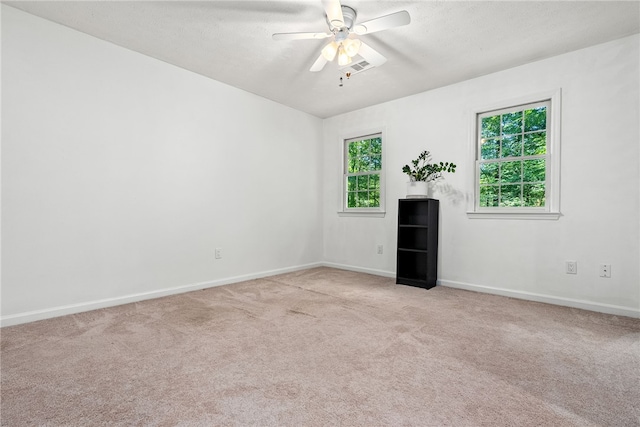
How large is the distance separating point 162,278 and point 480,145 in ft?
12.9

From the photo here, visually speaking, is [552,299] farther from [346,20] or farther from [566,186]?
[346,20]

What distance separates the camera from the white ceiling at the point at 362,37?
2371mm

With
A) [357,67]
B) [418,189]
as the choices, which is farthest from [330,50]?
[418,189]

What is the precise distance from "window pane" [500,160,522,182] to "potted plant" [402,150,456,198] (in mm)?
513

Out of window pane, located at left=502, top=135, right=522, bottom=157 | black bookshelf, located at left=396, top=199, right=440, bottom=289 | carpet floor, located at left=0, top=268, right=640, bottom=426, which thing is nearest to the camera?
carpet floor, located at left=0, top=268, right=640, bottom=426

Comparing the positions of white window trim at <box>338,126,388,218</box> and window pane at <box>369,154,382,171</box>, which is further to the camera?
window pane at <box>369,154,382,171</box>

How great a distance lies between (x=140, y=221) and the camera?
311 centimetres

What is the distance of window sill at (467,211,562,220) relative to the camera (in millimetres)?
3105

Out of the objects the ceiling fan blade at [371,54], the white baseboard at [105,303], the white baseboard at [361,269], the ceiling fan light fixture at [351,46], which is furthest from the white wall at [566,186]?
the white baseboard at [105,303]

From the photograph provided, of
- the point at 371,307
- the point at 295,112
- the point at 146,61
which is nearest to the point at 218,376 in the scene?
the point at 371,307

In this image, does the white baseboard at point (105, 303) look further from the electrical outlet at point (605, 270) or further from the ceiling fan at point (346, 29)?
the electrical outlet at point (605, 270)

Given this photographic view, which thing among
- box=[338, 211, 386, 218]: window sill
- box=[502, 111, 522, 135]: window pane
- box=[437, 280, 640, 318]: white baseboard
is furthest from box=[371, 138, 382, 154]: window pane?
box=[437, 280, 640, 318]: white baseboard

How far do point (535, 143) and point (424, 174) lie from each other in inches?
46.2

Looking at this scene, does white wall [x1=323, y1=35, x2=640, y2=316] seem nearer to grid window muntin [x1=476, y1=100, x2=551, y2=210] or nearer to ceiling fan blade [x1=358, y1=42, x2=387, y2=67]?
grid window muntin [x1=476, y1=100, x2=551, y2=210]
